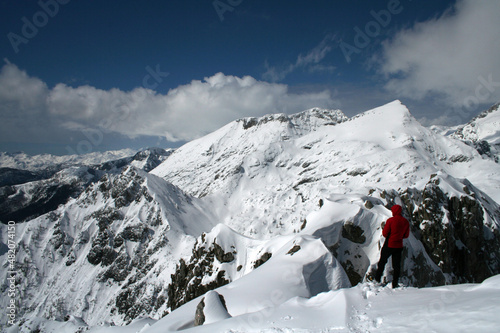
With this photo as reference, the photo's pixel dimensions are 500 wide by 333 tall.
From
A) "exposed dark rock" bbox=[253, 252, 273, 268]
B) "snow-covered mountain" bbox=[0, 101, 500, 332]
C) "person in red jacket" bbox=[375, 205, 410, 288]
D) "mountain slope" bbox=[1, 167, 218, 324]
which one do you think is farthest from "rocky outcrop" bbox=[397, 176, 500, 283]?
"mountain slope" bbox=[1, 167, 218, 324]

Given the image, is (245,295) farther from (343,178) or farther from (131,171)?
(131,171)

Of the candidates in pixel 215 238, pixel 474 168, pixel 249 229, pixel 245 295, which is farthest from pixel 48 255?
pixel 474 168

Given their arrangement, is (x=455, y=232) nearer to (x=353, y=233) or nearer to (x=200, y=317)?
(x=353, y=233)

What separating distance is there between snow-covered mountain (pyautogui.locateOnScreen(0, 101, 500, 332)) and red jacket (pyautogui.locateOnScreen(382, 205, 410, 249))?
2306 mm

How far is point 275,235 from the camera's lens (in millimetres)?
103500

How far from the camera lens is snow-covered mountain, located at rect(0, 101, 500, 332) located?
15586 millimetres

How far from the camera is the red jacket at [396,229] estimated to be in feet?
36.3

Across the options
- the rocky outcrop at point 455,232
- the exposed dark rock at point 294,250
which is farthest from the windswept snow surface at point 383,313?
the rocky outcrop at point 455,232

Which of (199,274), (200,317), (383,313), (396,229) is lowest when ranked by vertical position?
(199,274)

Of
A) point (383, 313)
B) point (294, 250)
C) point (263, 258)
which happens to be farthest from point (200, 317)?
point (263, 258)

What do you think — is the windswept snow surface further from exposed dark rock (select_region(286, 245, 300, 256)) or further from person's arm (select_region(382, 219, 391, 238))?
exposed dark rock (select_region(286, 245, 300, 256))

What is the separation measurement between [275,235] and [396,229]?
315 ft

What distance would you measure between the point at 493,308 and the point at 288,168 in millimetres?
156797

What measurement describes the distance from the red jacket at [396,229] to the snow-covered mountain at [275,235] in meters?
2.31
